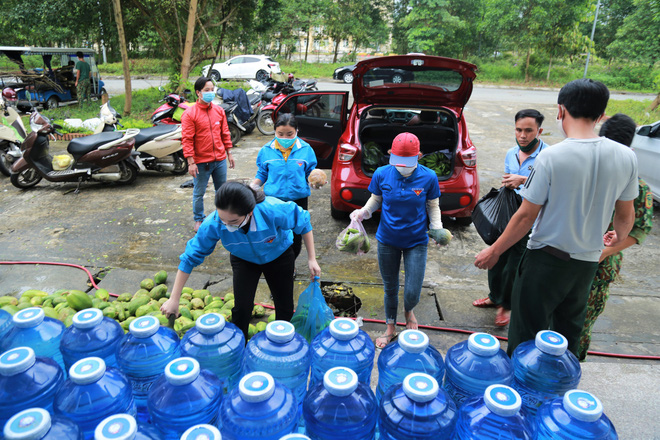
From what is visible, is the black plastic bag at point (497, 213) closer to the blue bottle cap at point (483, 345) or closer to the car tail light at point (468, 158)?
the blue bottle cap at point (483, 345)

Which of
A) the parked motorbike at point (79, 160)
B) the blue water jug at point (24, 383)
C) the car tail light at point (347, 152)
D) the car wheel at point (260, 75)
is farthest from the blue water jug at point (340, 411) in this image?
the car wheel at point (260, 75)

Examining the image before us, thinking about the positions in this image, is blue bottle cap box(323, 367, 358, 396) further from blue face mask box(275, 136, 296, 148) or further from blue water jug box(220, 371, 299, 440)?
blue face mask box(275, 136, 296, 148)

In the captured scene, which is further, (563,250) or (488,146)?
(488,146)

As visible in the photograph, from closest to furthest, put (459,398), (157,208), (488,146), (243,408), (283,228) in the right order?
(243,408) < (459,398) < (283,228) < (157,208) < (488,146)

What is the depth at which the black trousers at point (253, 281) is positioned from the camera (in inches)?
109

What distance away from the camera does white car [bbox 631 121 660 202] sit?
6082 mm

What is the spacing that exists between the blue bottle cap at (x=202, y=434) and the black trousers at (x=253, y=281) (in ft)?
4.86

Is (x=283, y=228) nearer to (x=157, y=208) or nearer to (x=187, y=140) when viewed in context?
(x=187, y=140)

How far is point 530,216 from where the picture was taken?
7.10 ft

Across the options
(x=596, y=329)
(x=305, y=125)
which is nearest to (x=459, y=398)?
(x=596, y=329)

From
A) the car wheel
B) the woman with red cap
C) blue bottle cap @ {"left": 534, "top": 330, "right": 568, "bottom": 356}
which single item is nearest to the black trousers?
the woman with red cap

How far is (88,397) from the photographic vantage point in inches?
58.5

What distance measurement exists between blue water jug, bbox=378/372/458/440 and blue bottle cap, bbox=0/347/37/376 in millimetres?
1286

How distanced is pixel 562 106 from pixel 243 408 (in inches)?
77.5
